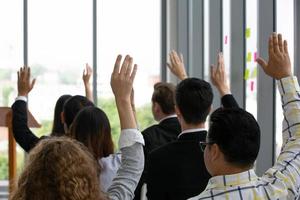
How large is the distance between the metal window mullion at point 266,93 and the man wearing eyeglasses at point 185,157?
527 millimetres

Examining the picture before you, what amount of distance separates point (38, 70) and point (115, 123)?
1.00 meters

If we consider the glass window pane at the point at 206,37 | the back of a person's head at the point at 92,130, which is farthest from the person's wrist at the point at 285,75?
the glass window pane at the point at 206,37

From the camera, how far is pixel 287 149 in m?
1.78

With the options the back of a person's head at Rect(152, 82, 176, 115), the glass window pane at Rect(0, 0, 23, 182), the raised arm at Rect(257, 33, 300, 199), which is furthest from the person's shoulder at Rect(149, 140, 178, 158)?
the glass window pane at Rect(0, 0, 23, 182)

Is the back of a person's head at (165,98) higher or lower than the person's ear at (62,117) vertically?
higher

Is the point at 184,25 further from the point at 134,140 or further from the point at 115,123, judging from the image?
the point at 134,140

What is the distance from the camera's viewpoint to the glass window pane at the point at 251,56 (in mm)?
3148

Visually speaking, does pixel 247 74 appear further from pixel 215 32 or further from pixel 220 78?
pixel 215 32

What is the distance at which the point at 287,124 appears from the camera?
6.04ft

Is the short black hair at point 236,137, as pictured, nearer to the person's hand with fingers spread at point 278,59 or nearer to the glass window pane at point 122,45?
the person's hand with fingers spread at point 278,59

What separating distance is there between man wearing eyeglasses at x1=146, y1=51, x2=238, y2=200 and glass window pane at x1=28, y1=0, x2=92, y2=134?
3.17 metres

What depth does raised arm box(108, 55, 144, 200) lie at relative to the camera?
1.79m

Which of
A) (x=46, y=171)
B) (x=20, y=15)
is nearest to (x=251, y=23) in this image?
(x=46, y=171)

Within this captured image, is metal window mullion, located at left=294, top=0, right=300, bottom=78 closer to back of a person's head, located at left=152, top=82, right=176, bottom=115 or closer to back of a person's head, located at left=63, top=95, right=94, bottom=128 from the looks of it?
back of a person's head, located at left=152, top=82, right=176, bottom=115
